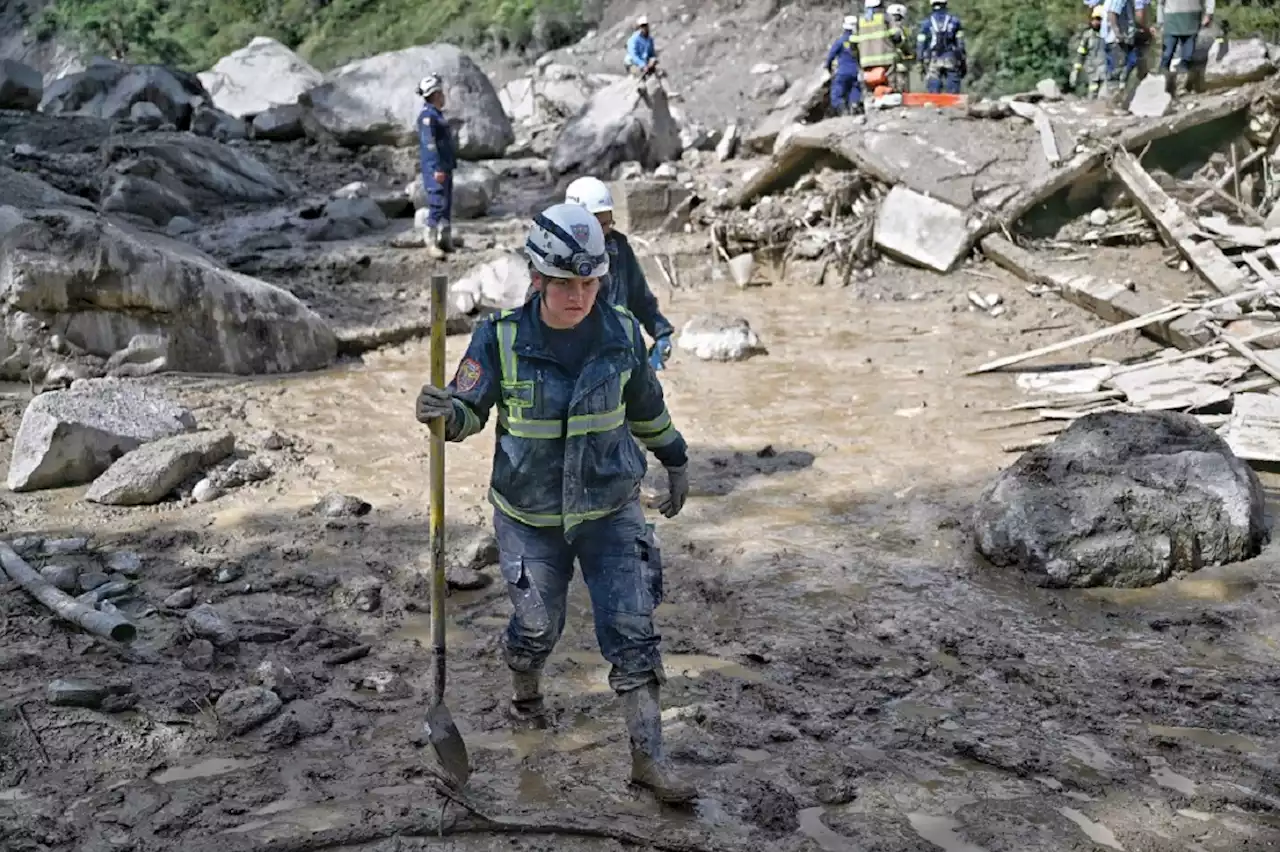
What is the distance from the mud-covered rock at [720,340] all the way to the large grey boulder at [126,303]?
305 cm

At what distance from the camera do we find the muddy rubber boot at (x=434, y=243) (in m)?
11.6

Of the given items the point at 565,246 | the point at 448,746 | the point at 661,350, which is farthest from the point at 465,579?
the point at 565,246

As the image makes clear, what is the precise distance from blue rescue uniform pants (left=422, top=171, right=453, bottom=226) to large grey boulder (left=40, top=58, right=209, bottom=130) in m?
7.90

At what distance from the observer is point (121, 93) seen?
59.0ft

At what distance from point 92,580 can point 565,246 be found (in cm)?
298

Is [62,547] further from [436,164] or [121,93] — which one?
[121,93]

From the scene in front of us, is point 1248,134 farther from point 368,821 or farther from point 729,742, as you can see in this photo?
point 368,821

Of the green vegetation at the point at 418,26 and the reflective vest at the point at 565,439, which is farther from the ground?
the green vegetation at the point at 418,26

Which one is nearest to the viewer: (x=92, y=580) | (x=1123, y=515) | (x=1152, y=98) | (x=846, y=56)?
(x=92, y=580)

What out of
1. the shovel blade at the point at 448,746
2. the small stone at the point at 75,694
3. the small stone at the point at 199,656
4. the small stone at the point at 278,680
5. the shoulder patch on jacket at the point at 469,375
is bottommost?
the small stone at the point at 199,656

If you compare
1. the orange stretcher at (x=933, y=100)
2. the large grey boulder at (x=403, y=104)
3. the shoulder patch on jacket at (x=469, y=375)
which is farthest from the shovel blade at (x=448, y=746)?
the large grey boulder at (x=403, y=104)

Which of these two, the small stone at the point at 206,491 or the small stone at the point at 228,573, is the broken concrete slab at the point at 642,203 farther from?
the small stone at the point at 228,573

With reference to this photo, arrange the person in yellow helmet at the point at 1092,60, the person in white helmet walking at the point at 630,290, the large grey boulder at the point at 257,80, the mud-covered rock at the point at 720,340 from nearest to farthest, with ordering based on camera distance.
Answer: the person in white helmet walking at the point at 630,290
the mud-covered rock at the point at 720,340
the person in yellow helmet at the point at 1092,60
the large grey boulder at the point at 257,80

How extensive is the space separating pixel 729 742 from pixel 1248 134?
33.7 feet
